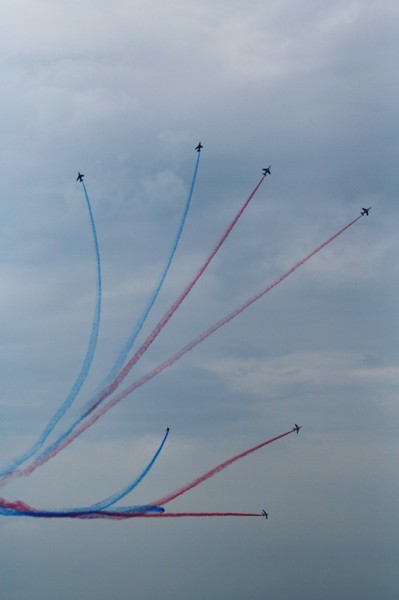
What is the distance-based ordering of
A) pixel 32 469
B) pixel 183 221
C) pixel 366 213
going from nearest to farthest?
pixel 32 469 → pixel 183 221 → pixel 366 213

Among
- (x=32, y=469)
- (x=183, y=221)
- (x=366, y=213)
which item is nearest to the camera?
(x=32, y=469)

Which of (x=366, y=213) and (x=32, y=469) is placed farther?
(x=366, y=213)

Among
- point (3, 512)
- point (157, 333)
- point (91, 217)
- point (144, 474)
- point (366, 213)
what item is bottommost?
point (3, 512)

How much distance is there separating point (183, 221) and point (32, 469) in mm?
20586

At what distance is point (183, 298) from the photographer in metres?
59.5

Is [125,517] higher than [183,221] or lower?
lower

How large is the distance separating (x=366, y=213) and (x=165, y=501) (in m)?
27.1

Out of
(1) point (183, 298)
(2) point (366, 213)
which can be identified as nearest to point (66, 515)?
(1) point (183, 298)

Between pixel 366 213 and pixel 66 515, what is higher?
pixel 366 213

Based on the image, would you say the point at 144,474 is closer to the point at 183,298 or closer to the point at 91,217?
the point at 183,298

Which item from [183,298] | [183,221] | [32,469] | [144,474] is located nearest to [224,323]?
[183,298]

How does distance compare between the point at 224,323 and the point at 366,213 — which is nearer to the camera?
the point at 224,323

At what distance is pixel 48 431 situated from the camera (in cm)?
5812

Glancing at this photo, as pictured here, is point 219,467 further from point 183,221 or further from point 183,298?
point 183,221
